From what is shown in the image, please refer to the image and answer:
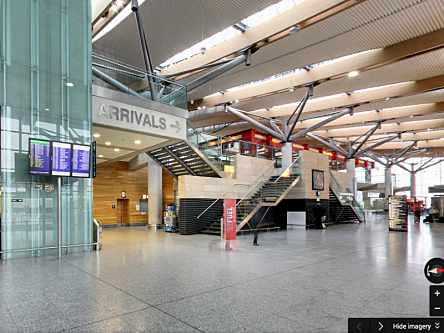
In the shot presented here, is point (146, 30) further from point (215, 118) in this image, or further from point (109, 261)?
point (215, 118)

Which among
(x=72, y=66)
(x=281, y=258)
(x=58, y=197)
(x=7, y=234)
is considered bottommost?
(x=281, y=258)

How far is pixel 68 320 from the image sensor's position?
13.0 ft

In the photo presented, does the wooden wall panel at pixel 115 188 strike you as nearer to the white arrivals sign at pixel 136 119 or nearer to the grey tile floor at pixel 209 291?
the white arrivals sign at pixel 136 119

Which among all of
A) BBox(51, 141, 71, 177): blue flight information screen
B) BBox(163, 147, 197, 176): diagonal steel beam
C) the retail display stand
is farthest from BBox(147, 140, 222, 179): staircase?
the retail display stand

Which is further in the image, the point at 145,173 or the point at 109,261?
the point at 145,173

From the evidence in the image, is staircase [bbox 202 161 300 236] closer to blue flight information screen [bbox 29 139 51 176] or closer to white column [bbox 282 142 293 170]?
white column [bbox 282 142 293 170]

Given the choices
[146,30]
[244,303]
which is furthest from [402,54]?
[244,303]

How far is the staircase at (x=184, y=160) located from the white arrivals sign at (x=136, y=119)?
1.88 m

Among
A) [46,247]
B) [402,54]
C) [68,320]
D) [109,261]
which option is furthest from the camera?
[402,54]

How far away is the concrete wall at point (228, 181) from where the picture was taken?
15.5m

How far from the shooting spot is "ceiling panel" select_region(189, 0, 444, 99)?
42.3 feet

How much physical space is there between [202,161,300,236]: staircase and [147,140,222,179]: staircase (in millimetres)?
2589

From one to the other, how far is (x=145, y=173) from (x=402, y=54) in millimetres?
18021

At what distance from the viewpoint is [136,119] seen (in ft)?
40.3
